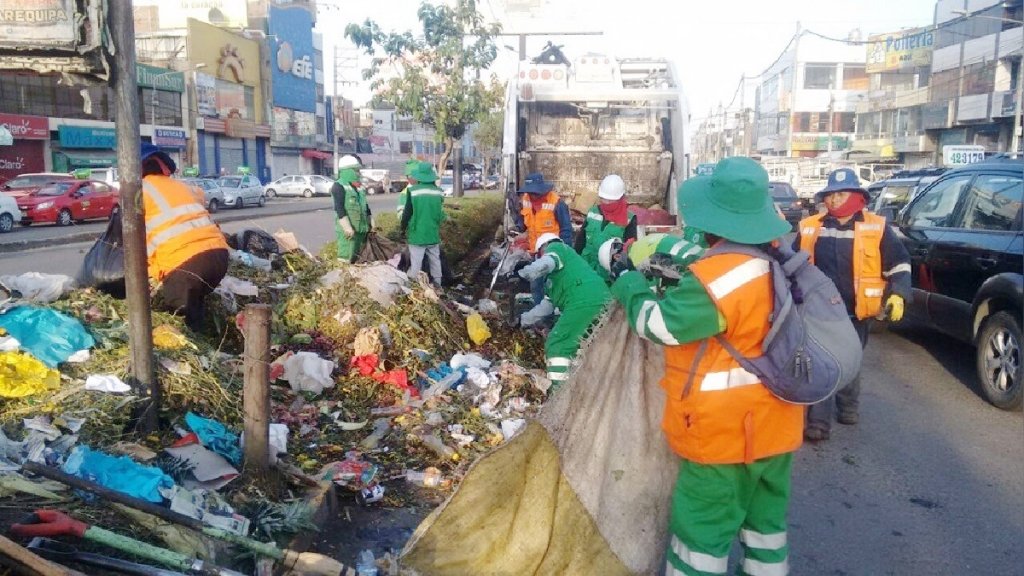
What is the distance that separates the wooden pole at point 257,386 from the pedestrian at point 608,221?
3.64 m

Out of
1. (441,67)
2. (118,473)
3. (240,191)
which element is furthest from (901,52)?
(118,473)

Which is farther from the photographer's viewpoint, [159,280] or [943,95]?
[943,95]

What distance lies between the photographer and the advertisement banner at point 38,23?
3.64 m

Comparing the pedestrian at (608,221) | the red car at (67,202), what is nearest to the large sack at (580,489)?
the pedestrian at (608,221)

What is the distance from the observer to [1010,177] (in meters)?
6.36

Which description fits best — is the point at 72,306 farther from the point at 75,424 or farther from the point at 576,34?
the point at 576,34

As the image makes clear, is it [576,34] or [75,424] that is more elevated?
[576,34]

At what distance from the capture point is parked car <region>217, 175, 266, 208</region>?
3106 centimetres

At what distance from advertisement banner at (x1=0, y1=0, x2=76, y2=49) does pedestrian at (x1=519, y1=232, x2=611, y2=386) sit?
2.83m

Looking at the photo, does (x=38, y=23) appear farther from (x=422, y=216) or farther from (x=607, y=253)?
(x=422, y=216)

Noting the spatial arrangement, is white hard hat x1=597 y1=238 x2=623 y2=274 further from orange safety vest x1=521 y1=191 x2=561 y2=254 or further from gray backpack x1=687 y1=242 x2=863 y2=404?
orange safety vest x1=521 y1=191 x2=561 y2=254

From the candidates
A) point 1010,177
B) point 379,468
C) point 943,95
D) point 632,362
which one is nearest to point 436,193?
point 379,468

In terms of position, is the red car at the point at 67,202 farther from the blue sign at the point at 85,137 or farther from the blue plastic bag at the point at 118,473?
the blue plastic bag at the point at 118,473

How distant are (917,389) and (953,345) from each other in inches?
80.8
